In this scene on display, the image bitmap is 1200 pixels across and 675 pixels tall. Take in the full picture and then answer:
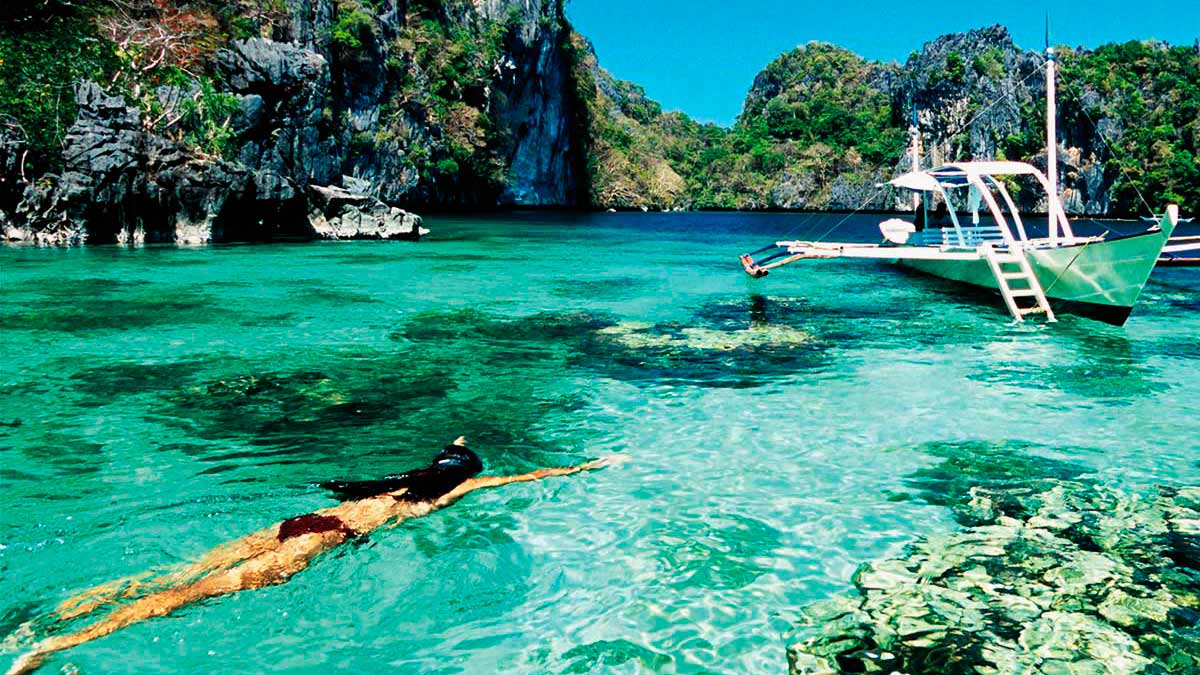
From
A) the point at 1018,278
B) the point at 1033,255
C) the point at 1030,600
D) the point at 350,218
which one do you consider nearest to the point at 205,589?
the point at 1030,600

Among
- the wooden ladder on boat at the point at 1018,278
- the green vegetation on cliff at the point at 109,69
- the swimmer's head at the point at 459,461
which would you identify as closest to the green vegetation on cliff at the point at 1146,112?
the wooden ladder on boat at the point at 1018,278

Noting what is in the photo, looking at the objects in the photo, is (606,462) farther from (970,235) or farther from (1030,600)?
(970,235)

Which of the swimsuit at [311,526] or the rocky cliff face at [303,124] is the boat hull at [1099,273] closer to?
the swimsuit at [311,526]

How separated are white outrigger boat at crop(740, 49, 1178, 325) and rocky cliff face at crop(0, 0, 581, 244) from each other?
75.7 feet

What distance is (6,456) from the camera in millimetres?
6391

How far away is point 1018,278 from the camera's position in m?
15.1

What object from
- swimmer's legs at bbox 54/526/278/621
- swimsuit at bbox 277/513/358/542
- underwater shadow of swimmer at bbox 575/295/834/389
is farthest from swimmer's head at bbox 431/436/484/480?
underwater shadow of swimmer at bbox 575/295/834/389

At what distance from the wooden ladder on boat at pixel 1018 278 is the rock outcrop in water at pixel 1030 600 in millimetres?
9144

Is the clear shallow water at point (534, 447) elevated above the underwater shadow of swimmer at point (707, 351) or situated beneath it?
situated beneath

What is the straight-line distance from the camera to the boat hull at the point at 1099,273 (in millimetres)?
11875

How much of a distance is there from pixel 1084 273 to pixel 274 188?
28935 mm

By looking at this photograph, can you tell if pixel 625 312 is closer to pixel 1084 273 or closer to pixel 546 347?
pixel 546 347

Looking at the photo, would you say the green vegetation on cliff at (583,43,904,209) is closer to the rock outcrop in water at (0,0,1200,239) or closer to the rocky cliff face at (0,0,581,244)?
the rock outcrop in water at (0,0,1200,239)

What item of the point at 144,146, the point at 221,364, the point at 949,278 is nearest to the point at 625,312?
the point at 221,364
